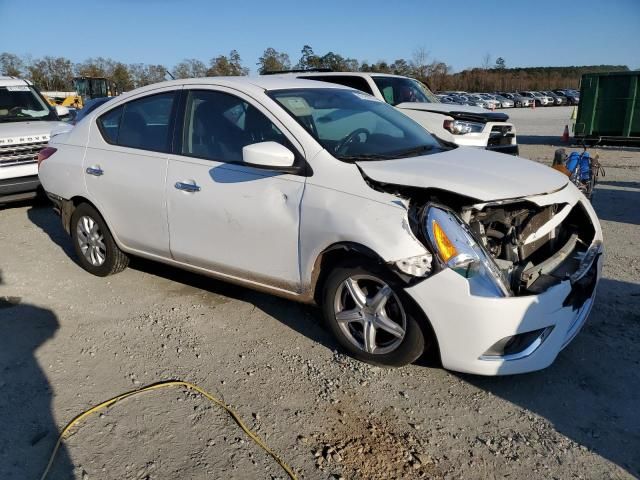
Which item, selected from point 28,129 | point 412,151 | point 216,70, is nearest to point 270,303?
point 412,151

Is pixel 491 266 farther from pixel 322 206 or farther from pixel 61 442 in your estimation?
pixel 61 442

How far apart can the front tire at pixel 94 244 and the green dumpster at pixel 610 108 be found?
16.1 metres

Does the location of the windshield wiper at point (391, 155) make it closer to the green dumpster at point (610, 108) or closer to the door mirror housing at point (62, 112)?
the door mirror housing at point (62, 112)

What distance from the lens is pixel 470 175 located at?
3.31m

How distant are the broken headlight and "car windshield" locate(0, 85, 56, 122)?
7.64m

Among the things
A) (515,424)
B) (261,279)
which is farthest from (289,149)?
(515,424)

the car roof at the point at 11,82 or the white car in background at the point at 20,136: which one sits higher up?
the car roof at the point at 11,82

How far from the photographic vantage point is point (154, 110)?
4.40 metres

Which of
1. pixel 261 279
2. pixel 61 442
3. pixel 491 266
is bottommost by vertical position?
pixel 61 442

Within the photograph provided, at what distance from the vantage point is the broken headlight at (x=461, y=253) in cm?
291

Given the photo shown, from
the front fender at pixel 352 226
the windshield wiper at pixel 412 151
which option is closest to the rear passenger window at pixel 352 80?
the windshield wiper at pixel 412 151

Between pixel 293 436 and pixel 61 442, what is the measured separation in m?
1.20

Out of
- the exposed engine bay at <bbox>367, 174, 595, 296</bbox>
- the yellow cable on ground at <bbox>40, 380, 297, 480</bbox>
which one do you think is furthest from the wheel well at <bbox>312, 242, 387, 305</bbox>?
the yellow cable on ground at <bbox>40, 380, 297, 480</bbox>

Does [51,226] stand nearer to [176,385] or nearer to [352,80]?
[176,385]
